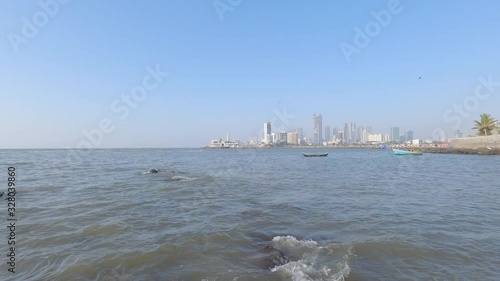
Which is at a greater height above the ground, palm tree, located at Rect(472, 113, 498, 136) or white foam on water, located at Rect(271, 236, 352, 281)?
palm tree, located at Rect(472, 113, 498, 136)

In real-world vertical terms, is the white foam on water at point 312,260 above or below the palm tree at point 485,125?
below

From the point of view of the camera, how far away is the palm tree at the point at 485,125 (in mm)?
72744

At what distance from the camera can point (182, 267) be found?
21.4 ft

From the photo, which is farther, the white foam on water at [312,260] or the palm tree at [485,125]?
the palm tree at [485,125]

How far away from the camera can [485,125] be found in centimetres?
7325

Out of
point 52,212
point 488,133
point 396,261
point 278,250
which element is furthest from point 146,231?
point 488,133

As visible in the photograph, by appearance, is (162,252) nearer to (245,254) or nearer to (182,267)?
(182,267)

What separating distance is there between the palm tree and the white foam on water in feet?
300

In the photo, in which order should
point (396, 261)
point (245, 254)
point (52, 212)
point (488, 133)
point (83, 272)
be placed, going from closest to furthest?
point (83, 272)
point (396, 261)
point (245, 254)
point (52, 212)
point (488, 133)

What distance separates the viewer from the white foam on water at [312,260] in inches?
242

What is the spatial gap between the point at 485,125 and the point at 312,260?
304 ft

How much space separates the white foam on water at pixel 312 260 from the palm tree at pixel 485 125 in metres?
91.6

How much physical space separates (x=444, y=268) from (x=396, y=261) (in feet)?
3.43

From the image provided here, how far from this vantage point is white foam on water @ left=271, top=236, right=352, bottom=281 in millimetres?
6141
